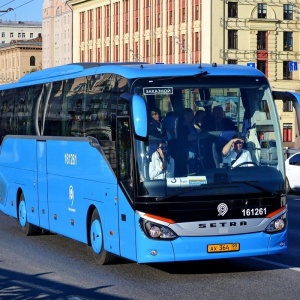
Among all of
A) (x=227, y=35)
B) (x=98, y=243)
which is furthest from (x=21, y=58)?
(x=98, y=243)

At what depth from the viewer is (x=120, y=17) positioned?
104250 millimetres

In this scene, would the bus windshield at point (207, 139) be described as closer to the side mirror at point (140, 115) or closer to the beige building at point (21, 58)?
the side mirror at point (140, 115)

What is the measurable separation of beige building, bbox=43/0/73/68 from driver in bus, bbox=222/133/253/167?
108m

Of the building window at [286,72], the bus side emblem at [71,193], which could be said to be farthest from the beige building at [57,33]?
the bus side emblem at [71,193]

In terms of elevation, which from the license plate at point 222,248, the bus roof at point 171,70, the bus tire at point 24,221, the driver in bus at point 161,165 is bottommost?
the bus tire at point 24,221

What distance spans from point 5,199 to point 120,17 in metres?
83.3

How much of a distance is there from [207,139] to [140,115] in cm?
113

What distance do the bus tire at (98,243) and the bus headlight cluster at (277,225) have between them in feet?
7.67

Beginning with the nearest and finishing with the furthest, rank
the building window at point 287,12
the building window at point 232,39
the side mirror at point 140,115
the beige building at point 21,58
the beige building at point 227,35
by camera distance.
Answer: the side mirror at point 140,115
the beige building at point 227,35
the building window at point 232,39
the building window at point 287,12
the beige building at point 21,58

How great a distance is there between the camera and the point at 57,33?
438ft

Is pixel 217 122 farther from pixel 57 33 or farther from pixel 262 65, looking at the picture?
pixel 57 33

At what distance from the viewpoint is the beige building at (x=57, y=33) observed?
415ft

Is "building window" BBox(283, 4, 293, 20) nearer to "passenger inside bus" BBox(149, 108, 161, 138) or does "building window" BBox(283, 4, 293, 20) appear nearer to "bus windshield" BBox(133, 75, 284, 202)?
"bus windshield" BBox(133, 75, 284, 202)

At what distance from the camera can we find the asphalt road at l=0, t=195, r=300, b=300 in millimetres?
12375
